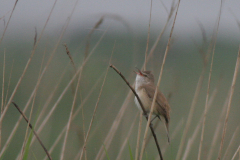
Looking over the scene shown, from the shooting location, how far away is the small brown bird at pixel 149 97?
3.21 metres

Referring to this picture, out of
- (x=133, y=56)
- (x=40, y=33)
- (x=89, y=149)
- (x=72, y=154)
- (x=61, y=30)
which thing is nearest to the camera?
(x=40, y=33)

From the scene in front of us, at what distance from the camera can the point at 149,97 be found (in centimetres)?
337

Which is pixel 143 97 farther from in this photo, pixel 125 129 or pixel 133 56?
pixel 133 56

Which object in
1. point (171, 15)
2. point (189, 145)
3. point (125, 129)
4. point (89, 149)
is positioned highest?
point (171, 15)

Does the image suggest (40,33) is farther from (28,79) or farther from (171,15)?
Result: (28,79)

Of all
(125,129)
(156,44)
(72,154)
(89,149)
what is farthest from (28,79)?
(156,44)

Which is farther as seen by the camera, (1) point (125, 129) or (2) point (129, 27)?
(1) point (125, 129)

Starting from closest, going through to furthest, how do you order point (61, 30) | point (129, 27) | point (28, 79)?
point (61, 30)
point (129, 27)
point (28, 79)

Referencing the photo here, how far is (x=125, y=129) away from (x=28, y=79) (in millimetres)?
5436

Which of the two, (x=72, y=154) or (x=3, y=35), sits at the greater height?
(x=3, y=35)

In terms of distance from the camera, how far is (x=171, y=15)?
2617 mm

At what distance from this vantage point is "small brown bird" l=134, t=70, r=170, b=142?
321 centimetres

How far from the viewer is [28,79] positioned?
8367mm

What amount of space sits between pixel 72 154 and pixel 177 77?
3.01m
